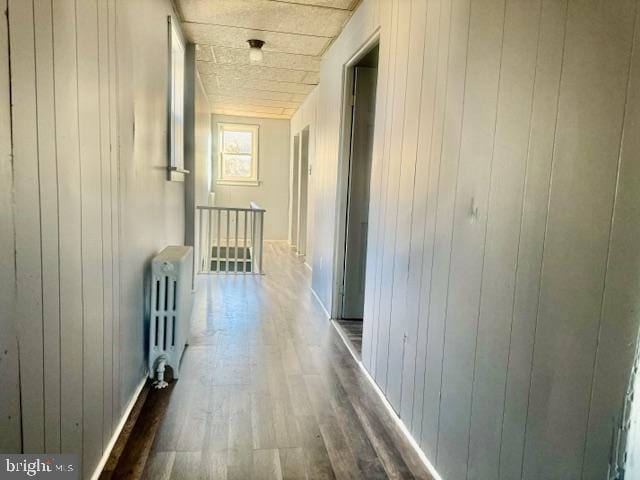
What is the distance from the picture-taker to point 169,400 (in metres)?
2.29

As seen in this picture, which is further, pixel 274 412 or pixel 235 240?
pixel 235 240

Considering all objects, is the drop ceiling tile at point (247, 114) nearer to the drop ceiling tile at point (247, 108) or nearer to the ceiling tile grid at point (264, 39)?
the drop ceiling tile at point (247, 108)

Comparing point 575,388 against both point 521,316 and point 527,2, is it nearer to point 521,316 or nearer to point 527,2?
point 521,316

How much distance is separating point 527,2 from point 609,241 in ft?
2.50

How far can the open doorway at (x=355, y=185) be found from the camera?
3621mm

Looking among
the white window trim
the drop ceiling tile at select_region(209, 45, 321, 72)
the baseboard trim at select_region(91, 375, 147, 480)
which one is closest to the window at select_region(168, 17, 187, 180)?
the drop ceiling tile at select_region(209, 45, 321, 72)

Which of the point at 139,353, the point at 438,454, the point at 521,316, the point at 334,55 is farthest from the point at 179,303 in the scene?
the point at 334,55

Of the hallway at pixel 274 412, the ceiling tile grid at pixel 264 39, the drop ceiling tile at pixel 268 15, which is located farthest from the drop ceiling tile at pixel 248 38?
the hallway at pixel 274 412

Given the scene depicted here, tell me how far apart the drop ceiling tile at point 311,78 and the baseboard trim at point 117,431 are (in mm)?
4020

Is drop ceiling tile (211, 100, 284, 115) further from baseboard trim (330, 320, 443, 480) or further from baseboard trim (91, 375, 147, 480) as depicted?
baseboard trim (91, 375, 147, 480)

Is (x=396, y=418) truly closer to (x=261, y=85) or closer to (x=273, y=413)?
(x=273, y=413)

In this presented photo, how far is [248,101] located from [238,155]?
1842 mm

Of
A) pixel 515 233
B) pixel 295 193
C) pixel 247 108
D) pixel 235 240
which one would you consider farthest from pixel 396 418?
pixel 247 108

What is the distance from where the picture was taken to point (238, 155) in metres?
8.75
